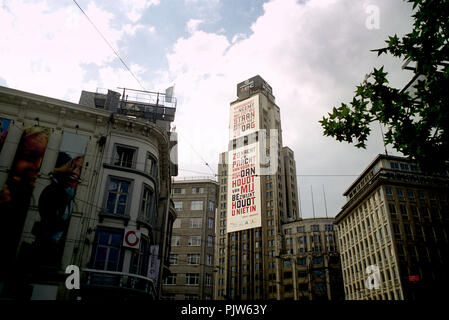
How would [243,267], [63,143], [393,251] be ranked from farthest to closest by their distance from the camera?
[243,267] → [393,251] → [63,143]

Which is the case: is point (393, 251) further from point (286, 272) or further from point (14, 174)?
point (14, 174)

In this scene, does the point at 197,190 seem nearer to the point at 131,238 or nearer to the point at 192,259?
the point at 192,259

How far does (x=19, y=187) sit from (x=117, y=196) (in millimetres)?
5713

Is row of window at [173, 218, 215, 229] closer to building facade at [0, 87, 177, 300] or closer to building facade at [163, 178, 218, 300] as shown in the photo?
building facade at [163, 178, 218, 300]

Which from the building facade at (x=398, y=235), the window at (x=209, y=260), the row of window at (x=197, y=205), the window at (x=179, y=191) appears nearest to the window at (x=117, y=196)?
the window at (x=209, y=260)

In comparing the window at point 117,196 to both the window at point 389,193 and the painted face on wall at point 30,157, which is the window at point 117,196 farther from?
the window at point 389,193

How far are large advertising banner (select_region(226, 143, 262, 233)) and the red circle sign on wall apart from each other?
6297 mm

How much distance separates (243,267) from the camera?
10931cm

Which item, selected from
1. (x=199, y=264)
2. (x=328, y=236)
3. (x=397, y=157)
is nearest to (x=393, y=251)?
(x=397, y=157)

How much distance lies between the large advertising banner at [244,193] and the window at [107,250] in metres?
7.41
